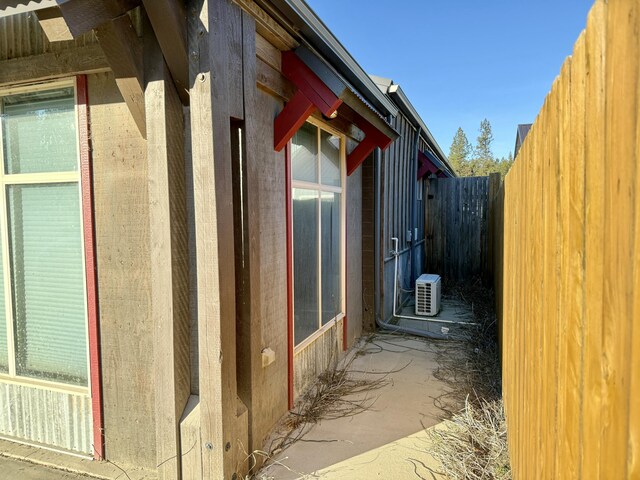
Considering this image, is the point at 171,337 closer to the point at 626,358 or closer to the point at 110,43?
the point at 110,43

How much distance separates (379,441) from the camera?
3.11m

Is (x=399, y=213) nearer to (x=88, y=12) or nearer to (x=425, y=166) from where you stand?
(x=425, y=166)

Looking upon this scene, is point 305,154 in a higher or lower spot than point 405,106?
lower

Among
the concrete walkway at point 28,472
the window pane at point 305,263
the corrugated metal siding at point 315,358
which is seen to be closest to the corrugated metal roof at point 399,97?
the window pane at point 305,263

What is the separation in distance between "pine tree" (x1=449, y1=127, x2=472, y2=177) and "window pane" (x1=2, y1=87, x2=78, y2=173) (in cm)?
4669

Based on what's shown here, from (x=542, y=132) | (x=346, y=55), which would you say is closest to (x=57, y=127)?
(x=346, y=55)

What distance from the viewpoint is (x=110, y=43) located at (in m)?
2.16

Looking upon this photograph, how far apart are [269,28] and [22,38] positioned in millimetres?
1528

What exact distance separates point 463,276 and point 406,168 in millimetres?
3459

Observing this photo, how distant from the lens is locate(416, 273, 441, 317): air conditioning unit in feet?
22.3

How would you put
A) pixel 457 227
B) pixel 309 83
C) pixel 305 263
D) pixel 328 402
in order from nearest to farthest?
pixel 309 83 → pixel 328 402 → pixel 305 263 → pixel 457 227

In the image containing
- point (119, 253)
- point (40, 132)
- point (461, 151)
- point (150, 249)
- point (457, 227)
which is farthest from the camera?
point (461, 151)

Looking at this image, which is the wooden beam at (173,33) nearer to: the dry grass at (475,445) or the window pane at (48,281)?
the window pane at (48,281)

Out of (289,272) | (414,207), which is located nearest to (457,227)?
(414,207)
